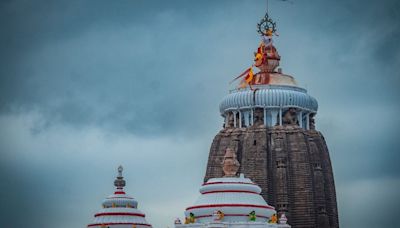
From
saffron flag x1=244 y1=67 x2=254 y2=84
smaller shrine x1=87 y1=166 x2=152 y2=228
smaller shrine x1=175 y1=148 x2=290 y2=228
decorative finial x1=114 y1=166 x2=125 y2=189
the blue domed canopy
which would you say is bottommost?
smaller shrine x1=175 y1=148 x2=290 y2=228

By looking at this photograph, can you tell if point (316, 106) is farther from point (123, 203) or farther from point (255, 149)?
point (123, 203)

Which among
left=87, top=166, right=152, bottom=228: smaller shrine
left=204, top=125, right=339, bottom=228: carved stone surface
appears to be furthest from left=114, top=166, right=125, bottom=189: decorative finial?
left=204, top=125, right=339, bottom=228: carved stone surface

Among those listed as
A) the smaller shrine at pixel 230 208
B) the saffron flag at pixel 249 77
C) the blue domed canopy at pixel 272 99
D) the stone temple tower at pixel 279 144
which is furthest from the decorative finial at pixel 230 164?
the saffron flag at pixel 249 77

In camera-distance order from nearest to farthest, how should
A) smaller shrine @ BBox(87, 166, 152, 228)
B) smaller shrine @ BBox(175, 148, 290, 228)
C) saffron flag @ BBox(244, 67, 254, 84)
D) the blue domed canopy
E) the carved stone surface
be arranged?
smaller shrine @ BBox(175, 148, 290, 228) < smaller shrine @ BBox(87, 166, 152, 228) < the carved stone surface < the blue domed canopy < saffron flag @ BBox(244, 67, 254, 84)

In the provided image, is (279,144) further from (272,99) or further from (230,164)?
(230,164)

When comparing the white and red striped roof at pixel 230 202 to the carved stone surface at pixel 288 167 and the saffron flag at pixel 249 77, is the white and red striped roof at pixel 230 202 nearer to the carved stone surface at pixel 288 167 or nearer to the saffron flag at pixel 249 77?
the carved stone surface at pixel 288 167

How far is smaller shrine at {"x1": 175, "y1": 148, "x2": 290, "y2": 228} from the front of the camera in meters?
74.6

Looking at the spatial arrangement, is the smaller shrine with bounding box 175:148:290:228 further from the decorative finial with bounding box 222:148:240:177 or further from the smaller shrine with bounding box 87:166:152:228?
the smaller shrine with bounding box 87:166:152:228

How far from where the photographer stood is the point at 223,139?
326 ft

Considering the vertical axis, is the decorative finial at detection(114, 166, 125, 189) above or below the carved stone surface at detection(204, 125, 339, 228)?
below

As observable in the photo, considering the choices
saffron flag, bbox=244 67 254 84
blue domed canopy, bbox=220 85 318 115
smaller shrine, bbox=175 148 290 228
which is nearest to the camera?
smaller shrine, bbox=175 148 290 228

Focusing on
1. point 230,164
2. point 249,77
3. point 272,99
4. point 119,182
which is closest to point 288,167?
point 272,99

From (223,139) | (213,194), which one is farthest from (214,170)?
(213,194)

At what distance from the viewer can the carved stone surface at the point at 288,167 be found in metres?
95.1
